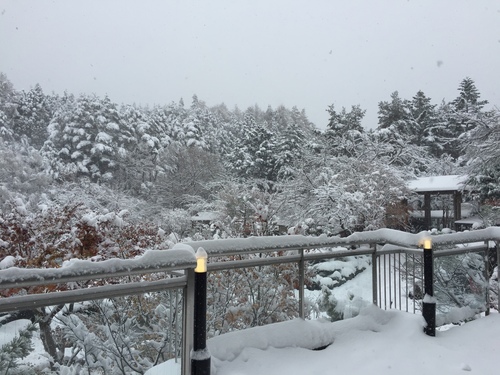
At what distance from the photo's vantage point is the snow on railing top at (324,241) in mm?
3548

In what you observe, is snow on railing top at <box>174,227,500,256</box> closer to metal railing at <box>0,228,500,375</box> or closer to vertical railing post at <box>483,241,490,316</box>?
metal railing at <box>0,228,500,375</box>

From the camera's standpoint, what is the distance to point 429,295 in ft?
15.3

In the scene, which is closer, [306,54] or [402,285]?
[402,285]

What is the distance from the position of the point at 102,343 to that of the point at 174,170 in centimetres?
2973

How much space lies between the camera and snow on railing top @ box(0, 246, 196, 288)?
2.41 meters

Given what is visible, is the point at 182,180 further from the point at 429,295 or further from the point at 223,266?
the point at 223,266

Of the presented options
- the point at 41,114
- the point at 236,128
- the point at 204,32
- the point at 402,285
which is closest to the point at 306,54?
the point at 204,32

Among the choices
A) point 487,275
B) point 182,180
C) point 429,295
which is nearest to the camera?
point 429,295

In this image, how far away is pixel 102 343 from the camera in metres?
2.91

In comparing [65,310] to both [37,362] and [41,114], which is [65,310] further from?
[41,114]

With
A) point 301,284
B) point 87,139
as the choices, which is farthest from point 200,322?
point 87,139

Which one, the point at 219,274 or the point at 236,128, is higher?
the point at 236,128

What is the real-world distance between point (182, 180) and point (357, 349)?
28.1 metres

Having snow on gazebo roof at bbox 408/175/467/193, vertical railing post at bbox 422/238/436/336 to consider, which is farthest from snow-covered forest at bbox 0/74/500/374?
vertical railing post at bbox 422/238/436/336
